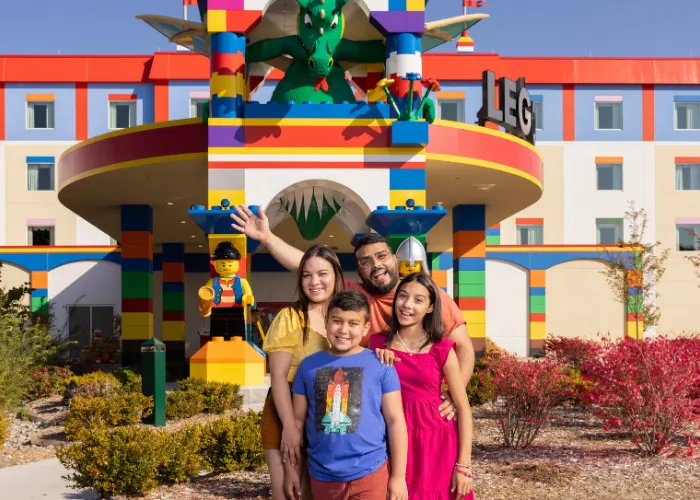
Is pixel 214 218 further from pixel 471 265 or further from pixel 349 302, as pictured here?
pixel 349 302

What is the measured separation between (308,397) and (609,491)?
4.06 meters

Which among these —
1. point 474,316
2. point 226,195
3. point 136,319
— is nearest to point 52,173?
point 136,319

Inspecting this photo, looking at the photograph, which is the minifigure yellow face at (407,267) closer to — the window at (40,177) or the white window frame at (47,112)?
the window at (40,177)

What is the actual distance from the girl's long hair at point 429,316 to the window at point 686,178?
32.4 meters

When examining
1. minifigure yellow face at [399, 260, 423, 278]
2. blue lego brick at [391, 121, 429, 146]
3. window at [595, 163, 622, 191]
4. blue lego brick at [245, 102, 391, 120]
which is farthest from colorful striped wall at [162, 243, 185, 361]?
window at [595, 163, 622, 191]

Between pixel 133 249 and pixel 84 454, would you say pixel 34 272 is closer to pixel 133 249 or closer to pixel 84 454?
pixel 133 249

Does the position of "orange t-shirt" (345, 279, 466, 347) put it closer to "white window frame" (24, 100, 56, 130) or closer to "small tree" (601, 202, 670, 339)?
"small tree" (601, 202, 670, 339)

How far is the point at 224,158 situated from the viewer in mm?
14586

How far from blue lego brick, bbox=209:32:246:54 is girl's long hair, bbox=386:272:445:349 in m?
11.2

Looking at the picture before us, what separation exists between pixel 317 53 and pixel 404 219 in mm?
3386

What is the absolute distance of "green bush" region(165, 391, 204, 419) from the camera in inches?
487

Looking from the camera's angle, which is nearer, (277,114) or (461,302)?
(277,114)

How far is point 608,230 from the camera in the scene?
34.1 m

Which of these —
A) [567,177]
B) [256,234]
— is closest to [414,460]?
[256,234]
